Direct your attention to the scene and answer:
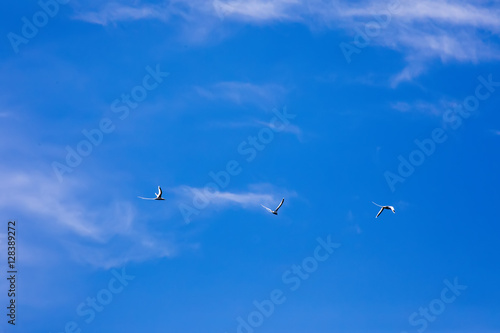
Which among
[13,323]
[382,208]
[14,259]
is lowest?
[13,323]

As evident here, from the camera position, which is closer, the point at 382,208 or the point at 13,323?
the point at 13,323

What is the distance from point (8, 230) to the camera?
9025cm

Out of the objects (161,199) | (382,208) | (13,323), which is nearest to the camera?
(13,323)

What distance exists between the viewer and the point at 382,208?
3939 inches

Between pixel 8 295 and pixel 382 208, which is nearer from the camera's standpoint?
pixel 8 295

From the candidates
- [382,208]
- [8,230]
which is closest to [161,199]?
[8,230]

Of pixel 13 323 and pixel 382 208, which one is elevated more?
pixel 382 208

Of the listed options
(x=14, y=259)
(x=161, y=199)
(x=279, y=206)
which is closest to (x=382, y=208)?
(x=279, y=206)

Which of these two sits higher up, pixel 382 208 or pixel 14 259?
pixel 382 208

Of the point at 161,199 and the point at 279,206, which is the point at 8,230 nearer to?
the point at 161,199

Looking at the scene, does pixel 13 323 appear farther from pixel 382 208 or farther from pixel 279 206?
pixel 382 208

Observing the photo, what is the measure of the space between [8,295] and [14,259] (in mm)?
4789

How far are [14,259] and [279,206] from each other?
38182 mm

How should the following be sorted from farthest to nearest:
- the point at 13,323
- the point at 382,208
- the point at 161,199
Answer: the point at 161,199 → the point at 382,208 → the point at 13,323
